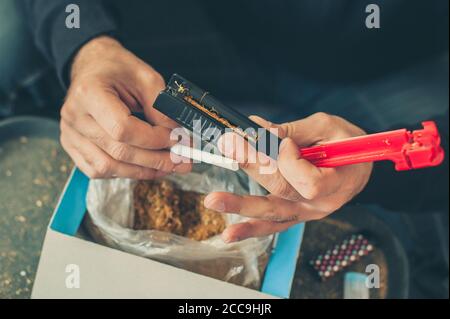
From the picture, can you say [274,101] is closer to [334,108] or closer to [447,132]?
[334,108]

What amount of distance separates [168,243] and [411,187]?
1.38 ft

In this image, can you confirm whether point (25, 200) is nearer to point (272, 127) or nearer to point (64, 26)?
point (64, 26)

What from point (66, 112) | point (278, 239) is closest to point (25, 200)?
point (66, 112)

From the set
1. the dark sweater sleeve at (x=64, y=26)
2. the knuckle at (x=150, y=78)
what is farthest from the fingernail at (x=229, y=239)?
the dark sweater sleeve at (x=64, y=26)

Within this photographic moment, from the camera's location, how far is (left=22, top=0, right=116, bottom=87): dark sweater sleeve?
0.69 meters

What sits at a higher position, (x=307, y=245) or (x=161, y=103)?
(x=161, y=103)

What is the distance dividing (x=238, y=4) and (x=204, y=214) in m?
0.38

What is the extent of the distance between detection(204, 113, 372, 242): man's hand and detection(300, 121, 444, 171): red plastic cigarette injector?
0.17 feet

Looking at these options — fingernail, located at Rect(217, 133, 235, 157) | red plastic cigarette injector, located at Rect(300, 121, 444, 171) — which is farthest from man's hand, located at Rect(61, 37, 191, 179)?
red plastic cigarette injector, located at Rect(300, 121, 444, 171)

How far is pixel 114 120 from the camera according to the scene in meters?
0.57

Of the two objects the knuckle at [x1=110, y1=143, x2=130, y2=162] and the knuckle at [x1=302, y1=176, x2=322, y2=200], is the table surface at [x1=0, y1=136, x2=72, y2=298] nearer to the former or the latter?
the knuckle at [x1=110, y1=143, x2=130, y2=162]

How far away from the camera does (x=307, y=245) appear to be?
0.78 meters

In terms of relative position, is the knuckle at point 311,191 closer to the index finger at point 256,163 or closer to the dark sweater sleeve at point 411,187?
the index finger at point 256,163
